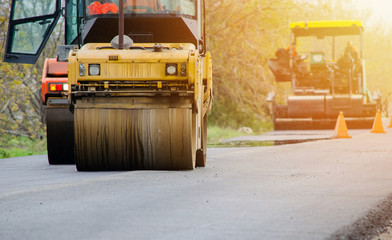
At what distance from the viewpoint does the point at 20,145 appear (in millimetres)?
23094

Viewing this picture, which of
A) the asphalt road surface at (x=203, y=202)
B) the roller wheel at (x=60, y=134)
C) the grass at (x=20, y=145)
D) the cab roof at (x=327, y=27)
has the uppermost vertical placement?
the cab roof at (x=327, y=27)

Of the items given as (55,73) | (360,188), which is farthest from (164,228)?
(55,73)

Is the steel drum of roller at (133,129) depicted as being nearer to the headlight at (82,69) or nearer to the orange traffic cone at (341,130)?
the headlight at (82,69)

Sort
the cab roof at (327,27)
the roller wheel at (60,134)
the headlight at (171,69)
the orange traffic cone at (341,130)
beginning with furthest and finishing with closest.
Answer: the cab roof at (327,27), the orange traffic cone at (341,130), the roller wheel at (60,134), the headlight at (171,69)

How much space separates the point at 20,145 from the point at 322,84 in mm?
11539

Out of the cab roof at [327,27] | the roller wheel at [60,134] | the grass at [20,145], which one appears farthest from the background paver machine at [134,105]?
the cab roof at [327,27]

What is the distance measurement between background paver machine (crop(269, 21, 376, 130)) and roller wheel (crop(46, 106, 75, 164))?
50.0ft

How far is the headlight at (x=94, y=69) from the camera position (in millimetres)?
10969

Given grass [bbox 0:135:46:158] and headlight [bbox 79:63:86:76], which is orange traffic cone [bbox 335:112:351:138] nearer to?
grass [bbox 0:135:46:158]

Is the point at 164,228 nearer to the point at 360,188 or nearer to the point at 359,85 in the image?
the point at 360,188

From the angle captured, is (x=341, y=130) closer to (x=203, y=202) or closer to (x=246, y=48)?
(x=246, y=48)

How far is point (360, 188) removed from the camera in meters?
9.84

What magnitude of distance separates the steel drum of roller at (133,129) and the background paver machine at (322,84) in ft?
56.2

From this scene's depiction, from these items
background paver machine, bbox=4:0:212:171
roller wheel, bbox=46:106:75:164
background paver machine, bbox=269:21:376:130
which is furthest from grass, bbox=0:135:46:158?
background paver machine, bbox=269:21:376:130
